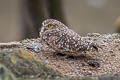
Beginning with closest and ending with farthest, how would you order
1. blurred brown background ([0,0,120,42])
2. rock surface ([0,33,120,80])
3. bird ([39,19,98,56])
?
1. rock surface ([0,33,120,80])
2. bird ([39,19,98,56])
3. blurred brown background ([0,0,120,42])

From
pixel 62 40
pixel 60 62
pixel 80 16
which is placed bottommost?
pixel 60 62

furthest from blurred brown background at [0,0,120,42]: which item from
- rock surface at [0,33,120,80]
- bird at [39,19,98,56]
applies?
bird at [39,19,98,56]

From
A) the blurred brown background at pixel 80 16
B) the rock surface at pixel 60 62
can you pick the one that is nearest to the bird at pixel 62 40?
the rock surface at pixel 60 62

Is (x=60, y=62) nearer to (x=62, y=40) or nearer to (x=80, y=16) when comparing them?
(x=62, y=40)

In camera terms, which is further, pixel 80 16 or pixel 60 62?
pixel 80 16

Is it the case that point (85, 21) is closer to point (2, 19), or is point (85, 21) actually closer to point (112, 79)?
point (2, 19)

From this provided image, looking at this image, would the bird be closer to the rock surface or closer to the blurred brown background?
the rock surface

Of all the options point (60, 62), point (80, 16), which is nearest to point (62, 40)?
point (60, 62)

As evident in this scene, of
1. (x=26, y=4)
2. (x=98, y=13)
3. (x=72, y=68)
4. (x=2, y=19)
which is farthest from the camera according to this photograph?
(x=98, y=13)

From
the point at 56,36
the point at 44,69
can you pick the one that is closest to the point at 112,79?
the point at 44,69
